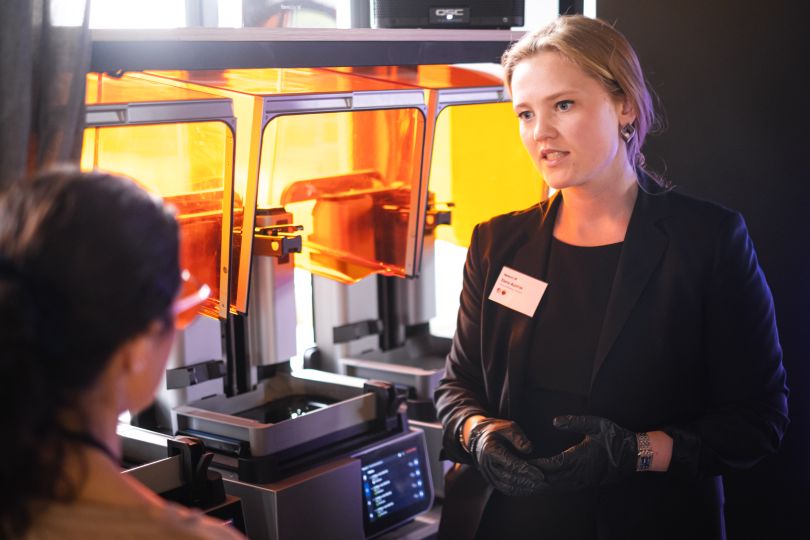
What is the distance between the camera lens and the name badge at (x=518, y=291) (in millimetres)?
1842

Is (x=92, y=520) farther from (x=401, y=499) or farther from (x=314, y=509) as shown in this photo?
(x=401, y=499)

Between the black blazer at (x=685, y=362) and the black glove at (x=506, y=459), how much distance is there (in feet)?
0.23

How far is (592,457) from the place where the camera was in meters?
1.70

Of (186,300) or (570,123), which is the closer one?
(186,300)

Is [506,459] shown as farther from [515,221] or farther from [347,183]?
[347,183]

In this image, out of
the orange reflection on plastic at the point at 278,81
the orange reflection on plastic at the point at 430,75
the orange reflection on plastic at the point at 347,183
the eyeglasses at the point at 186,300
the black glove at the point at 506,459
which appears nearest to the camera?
the eyeglasses at the point at 186,300

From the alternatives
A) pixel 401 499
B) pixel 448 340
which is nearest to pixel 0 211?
pixel 401 499

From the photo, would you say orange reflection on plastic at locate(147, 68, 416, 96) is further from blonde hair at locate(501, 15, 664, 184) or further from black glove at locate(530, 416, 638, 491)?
black glove at locate(530, 416, 638, 491)

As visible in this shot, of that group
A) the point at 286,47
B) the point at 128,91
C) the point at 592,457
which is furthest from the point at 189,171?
the point at 592,457

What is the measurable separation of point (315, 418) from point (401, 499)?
1.22 ft

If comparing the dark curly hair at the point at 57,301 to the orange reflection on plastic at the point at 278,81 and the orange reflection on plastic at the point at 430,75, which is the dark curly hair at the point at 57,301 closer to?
the orange reflection on plastic at the point at 278,81

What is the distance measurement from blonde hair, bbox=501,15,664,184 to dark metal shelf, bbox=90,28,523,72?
0.36 metres

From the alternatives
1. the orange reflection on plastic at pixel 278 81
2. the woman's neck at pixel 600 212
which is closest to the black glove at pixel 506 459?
the woman's neck at pixel 600 212

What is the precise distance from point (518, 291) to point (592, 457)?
36cm
